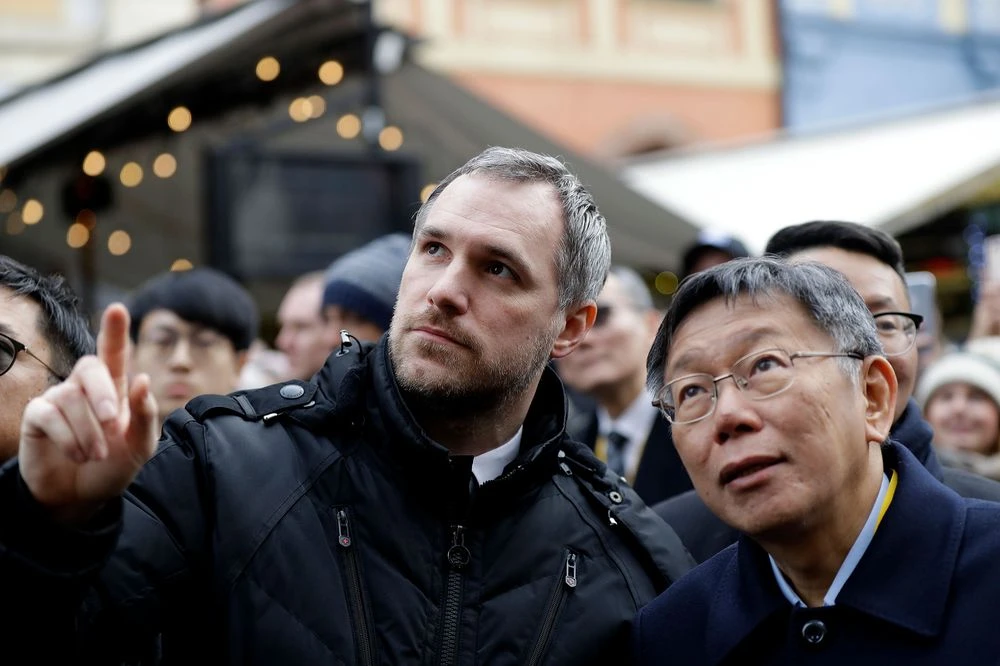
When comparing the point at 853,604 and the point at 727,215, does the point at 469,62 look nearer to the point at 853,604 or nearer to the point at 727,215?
the point at 727,215

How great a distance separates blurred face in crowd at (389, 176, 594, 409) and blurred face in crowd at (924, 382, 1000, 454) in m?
2.65

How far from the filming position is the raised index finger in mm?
1631

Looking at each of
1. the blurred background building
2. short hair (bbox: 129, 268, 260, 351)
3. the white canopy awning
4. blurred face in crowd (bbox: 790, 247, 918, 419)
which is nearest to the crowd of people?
blurred face in crowd (bbox: 790, 247, 918, 419)

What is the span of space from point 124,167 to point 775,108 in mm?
12462

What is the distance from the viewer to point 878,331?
2895mm

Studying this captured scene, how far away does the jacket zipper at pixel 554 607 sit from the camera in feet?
7.18

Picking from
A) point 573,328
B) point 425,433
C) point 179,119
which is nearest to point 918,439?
point 573,328

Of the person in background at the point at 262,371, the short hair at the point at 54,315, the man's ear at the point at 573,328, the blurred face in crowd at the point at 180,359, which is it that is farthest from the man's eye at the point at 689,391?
the person in background at the point at 262,371

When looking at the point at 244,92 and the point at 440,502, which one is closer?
the point at 440,502

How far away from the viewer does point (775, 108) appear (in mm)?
17750

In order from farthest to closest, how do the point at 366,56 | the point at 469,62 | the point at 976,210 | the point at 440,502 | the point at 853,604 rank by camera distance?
the point at 469,62, the point at 976,210, the point at 366,56, the point at 440,502, the point at 853,604

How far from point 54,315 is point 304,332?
2.62 m

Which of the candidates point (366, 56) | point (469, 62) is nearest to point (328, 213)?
point (366, 56)

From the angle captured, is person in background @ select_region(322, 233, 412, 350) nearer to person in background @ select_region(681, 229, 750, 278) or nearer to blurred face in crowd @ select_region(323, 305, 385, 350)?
blurred face in crowd @ select_region(323, 305, 385, 350)
